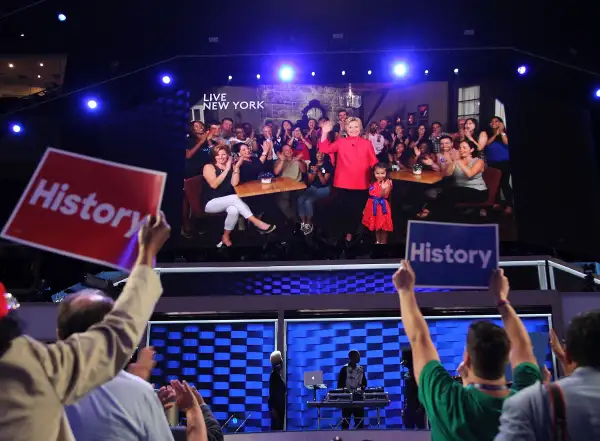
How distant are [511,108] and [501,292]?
33.3ft

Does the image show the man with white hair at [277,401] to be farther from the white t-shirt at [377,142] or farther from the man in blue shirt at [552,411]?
the man in blue shirt at [552,411]

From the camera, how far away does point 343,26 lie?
41.0ft

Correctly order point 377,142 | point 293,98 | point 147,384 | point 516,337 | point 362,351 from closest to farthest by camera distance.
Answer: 1. point 147,384
2. point 516,337
3. point 362,351
4. point 377,142
5. point 293,98

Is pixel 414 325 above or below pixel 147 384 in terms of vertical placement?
above

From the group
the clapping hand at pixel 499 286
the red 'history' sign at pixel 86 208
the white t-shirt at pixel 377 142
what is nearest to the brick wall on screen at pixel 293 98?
the white t-shirt at pixel 377 142

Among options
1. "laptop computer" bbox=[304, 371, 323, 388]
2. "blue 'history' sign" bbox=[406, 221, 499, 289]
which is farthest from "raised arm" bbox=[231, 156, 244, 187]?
"blue 'history' sign" bbox=[406, 221, 499, 289]

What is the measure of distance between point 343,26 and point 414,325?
11321 mm

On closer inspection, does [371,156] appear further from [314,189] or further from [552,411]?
[552,411]

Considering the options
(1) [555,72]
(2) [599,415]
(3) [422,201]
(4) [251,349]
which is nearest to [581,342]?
(2) [599,415]

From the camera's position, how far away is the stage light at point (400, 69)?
11.7 m

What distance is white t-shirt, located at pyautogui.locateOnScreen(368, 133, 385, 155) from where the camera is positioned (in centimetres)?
1116

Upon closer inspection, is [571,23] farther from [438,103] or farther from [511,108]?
[438,103]

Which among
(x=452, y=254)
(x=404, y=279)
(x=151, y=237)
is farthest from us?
(x=452, y=254)

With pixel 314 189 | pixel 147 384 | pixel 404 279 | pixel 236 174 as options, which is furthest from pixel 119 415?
pixel 236 174
